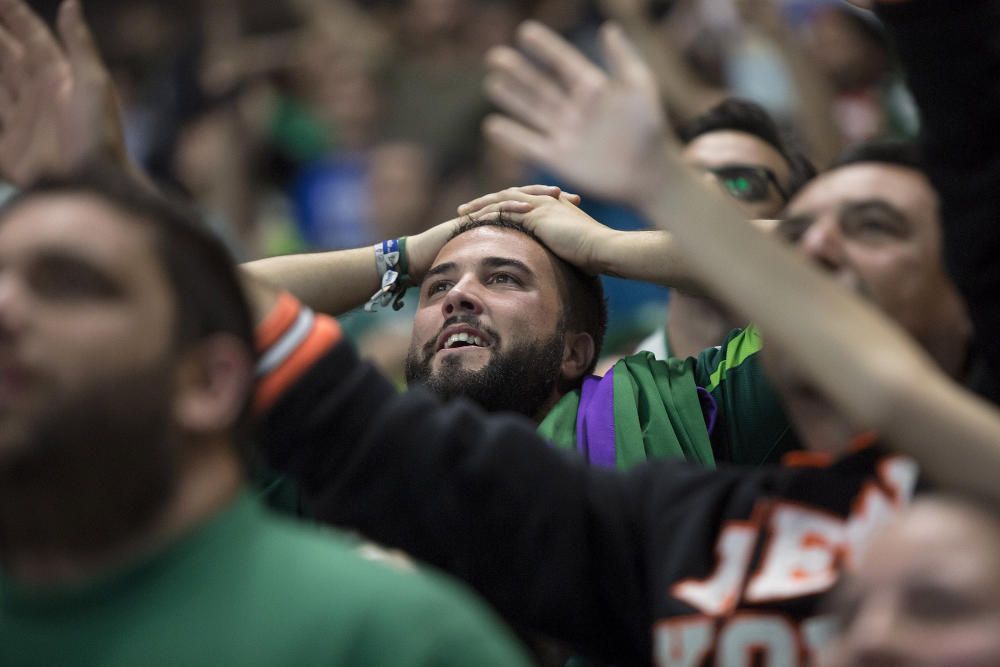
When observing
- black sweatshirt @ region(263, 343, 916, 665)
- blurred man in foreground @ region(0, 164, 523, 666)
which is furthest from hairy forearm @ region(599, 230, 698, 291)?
blurred man in foreground @ region(0, 164, 523, 666)

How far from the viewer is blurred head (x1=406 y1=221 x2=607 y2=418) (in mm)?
2914

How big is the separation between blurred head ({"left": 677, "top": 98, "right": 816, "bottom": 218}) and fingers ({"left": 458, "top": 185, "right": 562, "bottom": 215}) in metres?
0.42

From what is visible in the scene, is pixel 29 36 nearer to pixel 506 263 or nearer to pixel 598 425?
pixel 506 263

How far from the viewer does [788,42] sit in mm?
4652

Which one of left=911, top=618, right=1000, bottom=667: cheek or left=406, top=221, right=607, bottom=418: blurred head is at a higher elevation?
left=911, top=618, right=1000, bottom=667: cheek

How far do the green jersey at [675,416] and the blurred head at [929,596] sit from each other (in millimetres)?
1198

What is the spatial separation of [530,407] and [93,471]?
164 cm

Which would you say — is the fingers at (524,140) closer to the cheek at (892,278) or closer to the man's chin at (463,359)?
the cheek at (892,278)

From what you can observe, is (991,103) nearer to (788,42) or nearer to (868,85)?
(788,42)

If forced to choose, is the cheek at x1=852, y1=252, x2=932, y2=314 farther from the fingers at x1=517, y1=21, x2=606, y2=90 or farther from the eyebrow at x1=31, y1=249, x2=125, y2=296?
the eyebrow at x1=31, y1=249, x2=125, y2=296

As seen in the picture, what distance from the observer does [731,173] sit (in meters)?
3.56

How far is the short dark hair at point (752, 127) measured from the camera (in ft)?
12.3

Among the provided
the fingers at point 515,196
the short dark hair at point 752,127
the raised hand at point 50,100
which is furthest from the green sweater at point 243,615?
the short dark hair at point 752,127

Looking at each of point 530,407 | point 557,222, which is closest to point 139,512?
point 530,407
